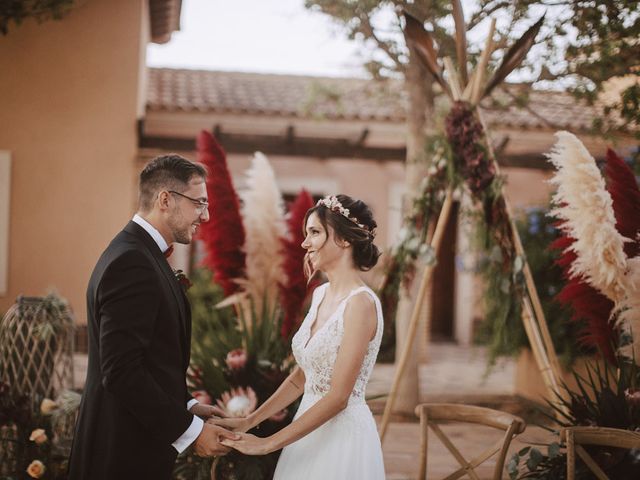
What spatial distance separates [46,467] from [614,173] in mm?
3079

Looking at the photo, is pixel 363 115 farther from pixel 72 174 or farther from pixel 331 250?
pixel 331 250

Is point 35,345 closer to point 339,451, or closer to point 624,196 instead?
point 339,451

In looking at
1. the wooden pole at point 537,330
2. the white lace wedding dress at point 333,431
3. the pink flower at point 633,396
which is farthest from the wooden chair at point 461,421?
the wooden pole at point 537,330

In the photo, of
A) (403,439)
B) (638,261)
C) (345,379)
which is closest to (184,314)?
(345,379)

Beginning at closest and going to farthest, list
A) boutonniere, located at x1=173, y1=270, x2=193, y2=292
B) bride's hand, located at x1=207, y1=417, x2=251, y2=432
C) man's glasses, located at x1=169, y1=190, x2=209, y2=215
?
man's glasses, located at x1=169, y1=190, x2=209, y2=215 < bride's hand, located at x1=207, y1=417, x2=251, y2=432 < boutonniere, located at x1=173, y1=270, x2=193, y2=292

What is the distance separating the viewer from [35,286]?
24.7ft

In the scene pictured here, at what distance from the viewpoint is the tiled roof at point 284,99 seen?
9086 millimetres

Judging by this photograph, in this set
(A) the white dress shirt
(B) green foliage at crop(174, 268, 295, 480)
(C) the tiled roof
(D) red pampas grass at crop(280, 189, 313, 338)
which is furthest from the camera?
(C) the tiled roof

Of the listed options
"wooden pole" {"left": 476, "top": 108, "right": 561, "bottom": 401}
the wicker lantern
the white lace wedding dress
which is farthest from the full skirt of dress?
the wicker lantern

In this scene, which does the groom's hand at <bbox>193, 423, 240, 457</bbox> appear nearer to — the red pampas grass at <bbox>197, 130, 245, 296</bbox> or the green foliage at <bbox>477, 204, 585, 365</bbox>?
the red pampas grass at <bbox>197, 130, 245, 296</bbox>

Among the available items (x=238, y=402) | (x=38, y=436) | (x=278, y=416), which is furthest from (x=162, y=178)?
(x=38, y=436)

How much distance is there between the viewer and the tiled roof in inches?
358

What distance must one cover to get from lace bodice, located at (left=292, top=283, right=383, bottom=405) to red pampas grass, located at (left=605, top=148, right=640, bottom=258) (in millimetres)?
1502

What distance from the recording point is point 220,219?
3678 millimetres
